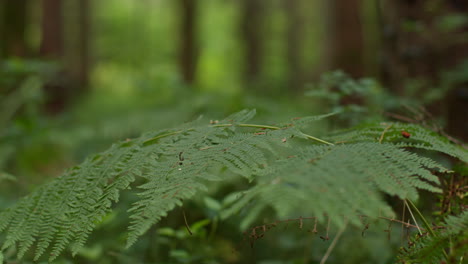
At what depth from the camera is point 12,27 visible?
15.9 ft

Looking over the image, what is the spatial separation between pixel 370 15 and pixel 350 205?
166 inches

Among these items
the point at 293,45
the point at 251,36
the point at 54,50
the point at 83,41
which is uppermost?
the point at 251,36

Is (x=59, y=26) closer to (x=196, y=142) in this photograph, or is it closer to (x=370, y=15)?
(x=370, y=15)

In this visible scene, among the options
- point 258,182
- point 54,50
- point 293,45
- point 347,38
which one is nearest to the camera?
point 258,182

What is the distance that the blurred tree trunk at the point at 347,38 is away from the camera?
15.2 feet

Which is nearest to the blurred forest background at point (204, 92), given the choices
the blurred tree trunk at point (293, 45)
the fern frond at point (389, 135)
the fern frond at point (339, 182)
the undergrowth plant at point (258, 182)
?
the fern frond at point (389, 135)

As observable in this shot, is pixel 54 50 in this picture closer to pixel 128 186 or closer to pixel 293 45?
Result: pixel 128 186

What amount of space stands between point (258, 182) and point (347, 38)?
4.31 m

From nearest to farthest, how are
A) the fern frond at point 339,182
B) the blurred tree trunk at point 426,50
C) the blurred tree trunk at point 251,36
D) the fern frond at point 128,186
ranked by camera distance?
the fern frond at point 339,182
the fern frond at point 128,186
the blurred tree trunk at point 426,50
the blurred tree trunk at point 251,36

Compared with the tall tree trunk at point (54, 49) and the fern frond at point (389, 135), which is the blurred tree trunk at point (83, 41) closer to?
the tall tree trunk at point (54, 49)

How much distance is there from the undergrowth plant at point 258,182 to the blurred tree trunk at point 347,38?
3448mm

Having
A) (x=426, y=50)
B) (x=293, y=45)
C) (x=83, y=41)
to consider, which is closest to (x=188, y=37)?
(x=426, y=50)

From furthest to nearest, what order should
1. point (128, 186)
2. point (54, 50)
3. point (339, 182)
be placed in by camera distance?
point (54, 50) < point (128, 186) < point (339, 182)

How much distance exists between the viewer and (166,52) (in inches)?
952
